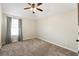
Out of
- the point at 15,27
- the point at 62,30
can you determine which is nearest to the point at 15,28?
the point at 15,27

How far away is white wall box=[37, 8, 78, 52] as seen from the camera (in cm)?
208

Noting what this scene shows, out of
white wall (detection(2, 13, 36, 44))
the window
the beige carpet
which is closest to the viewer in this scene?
the window

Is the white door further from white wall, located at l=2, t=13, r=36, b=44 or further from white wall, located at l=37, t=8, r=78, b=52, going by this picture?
white wall, located at l=37, t=8, r=78, b=52

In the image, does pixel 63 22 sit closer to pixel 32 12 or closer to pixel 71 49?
pixel 71 49

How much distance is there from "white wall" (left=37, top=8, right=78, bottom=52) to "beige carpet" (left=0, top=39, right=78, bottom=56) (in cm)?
22

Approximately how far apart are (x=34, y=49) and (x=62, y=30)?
4.33ft

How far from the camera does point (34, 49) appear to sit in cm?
244

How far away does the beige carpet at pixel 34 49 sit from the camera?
2016mm

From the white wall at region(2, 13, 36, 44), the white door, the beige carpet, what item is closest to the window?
the white door

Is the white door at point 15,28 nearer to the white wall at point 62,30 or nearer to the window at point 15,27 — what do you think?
the window at point 15,27

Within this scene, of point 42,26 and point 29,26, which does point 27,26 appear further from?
point 42,26

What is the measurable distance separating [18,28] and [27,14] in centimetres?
51

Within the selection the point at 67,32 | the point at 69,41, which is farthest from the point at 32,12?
the point at 69,41

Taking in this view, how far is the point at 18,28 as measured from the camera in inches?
60.9
